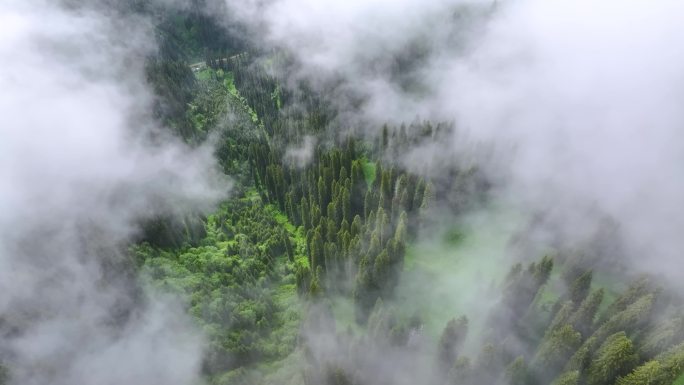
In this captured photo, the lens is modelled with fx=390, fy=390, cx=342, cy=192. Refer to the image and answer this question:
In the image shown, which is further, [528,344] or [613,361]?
[528,344]

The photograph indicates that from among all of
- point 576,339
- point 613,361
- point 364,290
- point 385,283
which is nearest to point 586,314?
point 576,339

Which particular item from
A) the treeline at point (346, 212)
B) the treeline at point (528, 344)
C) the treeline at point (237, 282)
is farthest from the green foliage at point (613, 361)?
the treeline at point (237, 282)

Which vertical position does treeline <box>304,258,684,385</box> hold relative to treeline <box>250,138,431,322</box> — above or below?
below

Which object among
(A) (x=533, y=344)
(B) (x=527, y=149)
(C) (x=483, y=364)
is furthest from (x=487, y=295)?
(B) (x=527, y=149)

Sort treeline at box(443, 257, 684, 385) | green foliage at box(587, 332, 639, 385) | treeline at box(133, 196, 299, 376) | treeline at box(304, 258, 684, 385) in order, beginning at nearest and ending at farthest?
green foliage at box(587, 332, 639, 385)
treeline at box(443, 257, 684, 385)
treeline at box(304, 258, 684, 385)
treeline at box(133, 196, 299, 376)

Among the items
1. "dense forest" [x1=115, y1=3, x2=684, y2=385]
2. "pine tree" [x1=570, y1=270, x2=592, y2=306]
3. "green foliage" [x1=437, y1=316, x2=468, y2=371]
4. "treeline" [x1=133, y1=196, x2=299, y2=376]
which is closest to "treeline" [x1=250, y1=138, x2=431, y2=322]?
"dense forest" [x1=115, y1=3, x2=684, y2=385]

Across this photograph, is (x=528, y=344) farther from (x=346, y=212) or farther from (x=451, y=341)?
(x=346, y=212)

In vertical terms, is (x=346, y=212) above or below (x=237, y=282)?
above

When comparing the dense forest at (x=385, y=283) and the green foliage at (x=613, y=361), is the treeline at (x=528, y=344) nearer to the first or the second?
the green foliage at (x=613, y=361)

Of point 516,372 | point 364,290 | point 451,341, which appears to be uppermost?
point 364,290

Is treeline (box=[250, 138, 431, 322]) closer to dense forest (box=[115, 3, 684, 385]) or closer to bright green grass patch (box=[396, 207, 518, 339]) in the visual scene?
dense forest (box=[115, 3, 684, 385])
